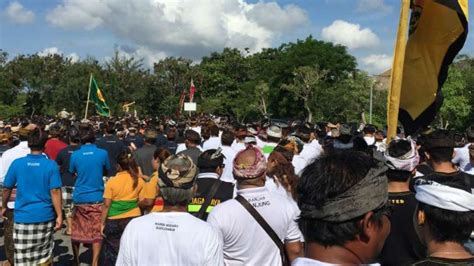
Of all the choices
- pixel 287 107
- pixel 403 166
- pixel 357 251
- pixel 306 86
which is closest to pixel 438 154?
pixel 403 166

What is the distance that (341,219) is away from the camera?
5.75 feet

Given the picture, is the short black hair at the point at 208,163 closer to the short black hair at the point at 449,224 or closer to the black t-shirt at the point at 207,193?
the black t-shirt at the point at 207,193

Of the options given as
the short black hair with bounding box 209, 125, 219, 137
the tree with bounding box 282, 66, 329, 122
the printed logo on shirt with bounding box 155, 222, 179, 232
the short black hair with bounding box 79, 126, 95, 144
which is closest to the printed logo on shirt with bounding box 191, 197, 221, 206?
the printed logo on shirt with bounding box 155, 222, 179, 232

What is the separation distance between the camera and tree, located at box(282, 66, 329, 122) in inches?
2131

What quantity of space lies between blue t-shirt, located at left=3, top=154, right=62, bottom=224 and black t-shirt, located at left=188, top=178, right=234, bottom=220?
187 centimetres

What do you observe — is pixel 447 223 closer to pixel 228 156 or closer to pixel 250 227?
pixel 250 227

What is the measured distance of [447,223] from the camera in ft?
7.52

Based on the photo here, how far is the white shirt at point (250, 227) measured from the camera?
3541mm

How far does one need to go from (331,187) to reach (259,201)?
1864 millimetres

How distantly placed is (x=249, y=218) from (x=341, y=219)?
6.13 feet

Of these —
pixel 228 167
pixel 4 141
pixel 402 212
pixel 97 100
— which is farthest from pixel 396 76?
pixel 97 100

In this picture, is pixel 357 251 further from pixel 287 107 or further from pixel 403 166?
pixel 287 107

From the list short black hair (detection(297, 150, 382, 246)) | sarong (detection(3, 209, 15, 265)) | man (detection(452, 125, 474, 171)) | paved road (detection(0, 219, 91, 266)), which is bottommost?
paved road (detection(0, 219, 91, 266))

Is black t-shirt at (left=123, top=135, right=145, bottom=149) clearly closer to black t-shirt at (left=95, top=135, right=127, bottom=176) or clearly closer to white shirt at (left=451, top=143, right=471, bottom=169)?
black t-shirt at (left=95, top=135, right=127, bottom=176)
